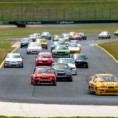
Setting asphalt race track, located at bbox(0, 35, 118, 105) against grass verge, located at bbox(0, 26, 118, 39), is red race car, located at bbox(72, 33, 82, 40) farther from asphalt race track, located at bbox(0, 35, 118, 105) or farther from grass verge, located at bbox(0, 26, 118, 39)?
asphalt race track, located at bbox(0, 35, 118, 105)

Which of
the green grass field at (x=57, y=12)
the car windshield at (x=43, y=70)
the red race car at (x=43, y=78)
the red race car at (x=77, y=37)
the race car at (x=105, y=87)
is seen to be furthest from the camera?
the green grass field at (x=57, y=12)

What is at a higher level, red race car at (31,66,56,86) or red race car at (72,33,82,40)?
red race car at (72,33,82,40)

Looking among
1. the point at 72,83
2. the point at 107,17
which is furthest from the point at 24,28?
the point at 72,83

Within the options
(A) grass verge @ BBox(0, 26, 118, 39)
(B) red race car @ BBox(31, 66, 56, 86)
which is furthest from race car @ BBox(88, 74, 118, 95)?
(A) grass verge @ BBox(0, 26, 118, 39)

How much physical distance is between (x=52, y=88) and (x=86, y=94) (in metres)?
3.25

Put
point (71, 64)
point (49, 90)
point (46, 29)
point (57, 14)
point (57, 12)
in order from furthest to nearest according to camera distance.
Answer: point (57, 12) → point (57, 14) → point (46, 29) → point (71, 64) → point (49, 90)

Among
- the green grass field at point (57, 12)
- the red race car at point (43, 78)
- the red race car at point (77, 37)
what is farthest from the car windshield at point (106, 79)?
the green grass field at point (57, 12)

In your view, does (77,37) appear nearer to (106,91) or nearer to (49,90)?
(49,90)

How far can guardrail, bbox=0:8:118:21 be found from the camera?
132m

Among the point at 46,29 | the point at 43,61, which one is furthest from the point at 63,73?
the point at 46,29

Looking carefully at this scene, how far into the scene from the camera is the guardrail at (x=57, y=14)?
13188 cm

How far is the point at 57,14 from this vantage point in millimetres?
137125

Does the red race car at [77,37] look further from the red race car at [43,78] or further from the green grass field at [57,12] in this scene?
the red race car at [43,78]

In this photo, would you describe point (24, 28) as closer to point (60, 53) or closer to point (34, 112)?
point (60, 53)
